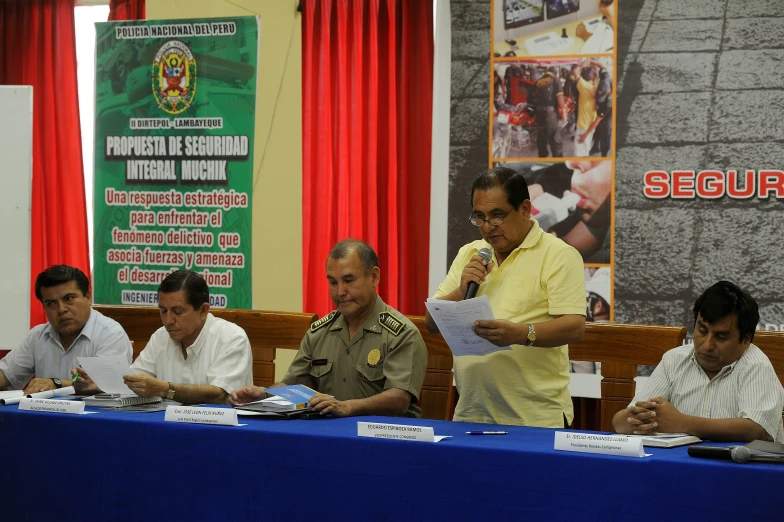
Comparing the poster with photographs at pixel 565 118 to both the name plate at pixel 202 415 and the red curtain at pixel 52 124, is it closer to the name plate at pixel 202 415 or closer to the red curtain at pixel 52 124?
the name plate at pixel 202 415

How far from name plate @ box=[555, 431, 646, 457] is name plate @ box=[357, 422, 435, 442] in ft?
1.06

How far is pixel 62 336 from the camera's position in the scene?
368cm

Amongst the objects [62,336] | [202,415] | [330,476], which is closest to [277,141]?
[62,336]

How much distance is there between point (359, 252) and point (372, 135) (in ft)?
6.27

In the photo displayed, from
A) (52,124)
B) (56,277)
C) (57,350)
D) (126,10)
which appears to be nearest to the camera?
(56,277)

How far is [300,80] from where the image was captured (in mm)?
4523

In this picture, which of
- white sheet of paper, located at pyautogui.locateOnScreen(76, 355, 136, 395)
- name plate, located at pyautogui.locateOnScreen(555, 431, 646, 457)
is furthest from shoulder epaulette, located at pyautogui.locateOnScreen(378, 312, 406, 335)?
name plate, located at pyautogui.locateOnScreen(555, 431, 646, 457)

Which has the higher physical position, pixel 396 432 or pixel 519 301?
pixel 519 301

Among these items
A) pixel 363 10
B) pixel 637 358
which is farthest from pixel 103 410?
pixel 363 10

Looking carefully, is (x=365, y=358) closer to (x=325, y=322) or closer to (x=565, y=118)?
(x=325, y=322)

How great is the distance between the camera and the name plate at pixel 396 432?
216 centimetres

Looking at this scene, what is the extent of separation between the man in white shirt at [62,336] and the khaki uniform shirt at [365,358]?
3.33 ft

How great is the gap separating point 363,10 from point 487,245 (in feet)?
7.70

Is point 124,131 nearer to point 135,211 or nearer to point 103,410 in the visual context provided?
point 135,211
